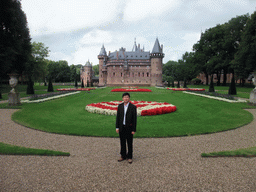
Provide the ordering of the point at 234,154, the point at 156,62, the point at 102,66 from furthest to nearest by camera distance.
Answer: the point at 102,66 → the point at 156,62 → the point at 234,154

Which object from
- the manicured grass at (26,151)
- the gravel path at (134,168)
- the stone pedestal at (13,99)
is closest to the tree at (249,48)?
the gravel path at (134,168)

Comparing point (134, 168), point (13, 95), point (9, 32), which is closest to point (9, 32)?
point (9, 32)

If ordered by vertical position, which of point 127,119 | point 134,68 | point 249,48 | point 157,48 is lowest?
point 127,119

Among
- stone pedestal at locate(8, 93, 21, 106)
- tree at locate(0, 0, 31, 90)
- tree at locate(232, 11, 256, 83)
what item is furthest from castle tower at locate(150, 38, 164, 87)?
stone pedestal at locate(8, 93, 21, 106)

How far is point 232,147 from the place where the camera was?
A: 5891mm

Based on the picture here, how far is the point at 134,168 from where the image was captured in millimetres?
4438

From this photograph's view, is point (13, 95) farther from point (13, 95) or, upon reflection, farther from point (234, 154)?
point (234, 154)

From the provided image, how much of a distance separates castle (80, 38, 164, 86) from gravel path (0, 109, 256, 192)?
2344 inches

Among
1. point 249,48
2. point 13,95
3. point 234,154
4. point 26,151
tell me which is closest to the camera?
point 234,154

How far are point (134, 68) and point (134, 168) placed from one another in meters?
65.1

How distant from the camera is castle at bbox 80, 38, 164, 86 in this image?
64188 mm

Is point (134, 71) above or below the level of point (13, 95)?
above

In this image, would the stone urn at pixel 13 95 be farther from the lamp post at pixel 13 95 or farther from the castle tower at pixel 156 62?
the castle tower at pixel 156 62

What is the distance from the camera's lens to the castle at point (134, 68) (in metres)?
64.2
